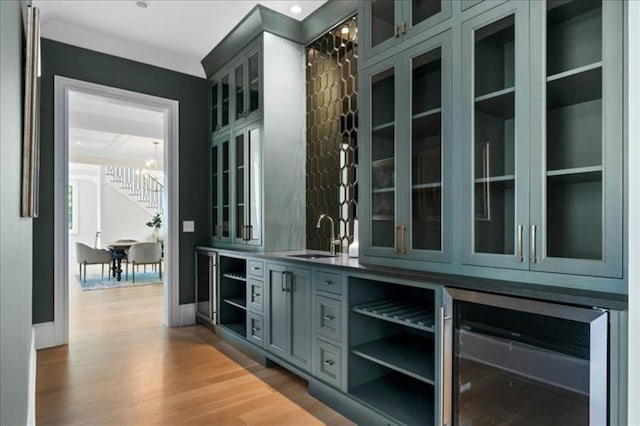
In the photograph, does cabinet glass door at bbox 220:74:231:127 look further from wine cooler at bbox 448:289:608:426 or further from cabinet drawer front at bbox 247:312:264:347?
wine cooler at bbox 448:289:608:426

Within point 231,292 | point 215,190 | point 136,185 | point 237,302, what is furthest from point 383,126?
point 136,185

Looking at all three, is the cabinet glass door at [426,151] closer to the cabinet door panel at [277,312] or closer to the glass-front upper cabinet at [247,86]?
the cabinet door panel at [277,312]

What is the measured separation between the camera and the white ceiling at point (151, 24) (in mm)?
3270

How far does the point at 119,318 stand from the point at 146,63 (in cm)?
311

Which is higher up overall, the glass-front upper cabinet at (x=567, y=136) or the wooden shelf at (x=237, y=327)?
the glass-front upper cabinet at (x=567, y=136)

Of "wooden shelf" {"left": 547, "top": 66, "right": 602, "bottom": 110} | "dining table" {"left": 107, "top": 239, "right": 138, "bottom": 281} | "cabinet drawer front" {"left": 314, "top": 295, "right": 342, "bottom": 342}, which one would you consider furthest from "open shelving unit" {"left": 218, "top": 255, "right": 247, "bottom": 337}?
"dining table" {"left": 107, "top": 239, "right": 138, "bottom": 281}

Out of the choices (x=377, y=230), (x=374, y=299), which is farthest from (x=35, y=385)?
(x=377, y=230)

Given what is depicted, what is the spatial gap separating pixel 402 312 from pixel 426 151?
93 centimetres

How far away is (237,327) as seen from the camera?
3.75 m

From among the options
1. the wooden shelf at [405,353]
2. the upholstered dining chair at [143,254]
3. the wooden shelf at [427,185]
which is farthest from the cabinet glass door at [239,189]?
the upholstered dining chair at [143,254]

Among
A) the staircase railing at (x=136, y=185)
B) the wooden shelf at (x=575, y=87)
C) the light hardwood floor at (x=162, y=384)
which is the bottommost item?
the light hardwood floor at (x=162, y=384)

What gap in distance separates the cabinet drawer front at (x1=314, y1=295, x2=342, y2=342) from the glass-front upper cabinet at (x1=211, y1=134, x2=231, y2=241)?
1.90 m

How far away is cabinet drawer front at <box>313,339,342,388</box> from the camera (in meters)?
2.34

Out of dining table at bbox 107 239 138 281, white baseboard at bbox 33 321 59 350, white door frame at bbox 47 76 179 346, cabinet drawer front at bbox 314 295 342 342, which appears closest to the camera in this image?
cabinet drawer front at bbox 314 295 342 342
